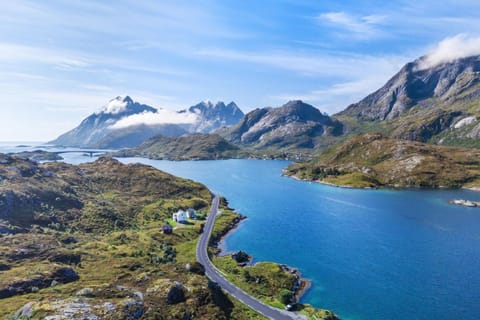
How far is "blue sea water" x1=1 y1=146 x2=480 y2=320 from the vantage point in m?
84.9

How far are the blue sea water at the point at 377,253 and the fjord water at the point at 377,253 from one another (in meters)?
0.27

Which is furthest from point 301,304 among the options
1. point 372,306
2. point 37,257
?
point 37,257

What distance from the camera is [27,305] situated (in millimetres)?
61938

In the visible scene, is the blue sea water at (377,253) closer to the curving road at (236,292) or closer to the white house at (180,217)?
the curving road at (236,292)

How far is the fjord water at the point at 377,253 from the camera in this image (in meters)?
85.0

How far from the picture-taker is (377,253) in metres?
120

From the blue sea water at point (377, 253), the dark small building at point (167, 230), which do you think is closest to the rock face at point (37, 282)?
the dark small building at point (167, 230)

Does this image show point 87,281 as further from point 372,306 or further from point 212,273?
point 372,306

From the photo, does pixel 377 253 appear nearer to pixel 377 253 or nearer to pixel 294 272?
pixel 377 253

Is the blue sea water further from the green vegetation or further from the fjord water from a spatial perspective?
the green vegetation

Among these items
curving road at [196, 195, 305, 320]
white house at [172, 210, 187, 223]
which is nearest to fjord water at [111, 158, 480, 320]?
curving road at [196, 195, 305, 320]

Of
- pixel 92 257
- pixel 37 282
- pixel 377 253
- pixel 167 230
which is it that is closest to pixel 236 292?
pixel 37 282

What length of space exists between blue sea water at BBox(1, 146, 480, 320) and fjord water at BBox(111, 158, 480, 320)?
266 millimetres

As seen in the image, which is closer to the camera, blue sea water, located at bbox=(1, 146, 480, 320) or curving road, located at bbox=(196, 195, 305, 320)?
curving road, located at bbox=(196, 195, 305, 320)
